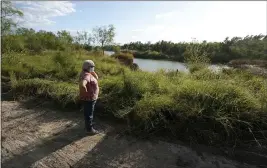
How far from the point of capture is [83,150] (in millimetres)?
3729

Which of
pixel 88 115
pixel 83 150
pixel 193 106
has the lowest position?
pixel 83 150

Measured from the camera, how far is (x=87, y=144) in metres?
3.92

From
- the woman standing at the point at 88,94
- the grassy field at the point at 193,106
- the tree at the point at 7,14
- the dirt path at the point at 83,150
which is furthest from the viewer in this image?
the tree at the point at 7,14

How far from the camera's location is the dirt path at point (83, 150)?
339 cm

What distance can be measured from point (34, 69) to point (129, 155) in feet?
19.6

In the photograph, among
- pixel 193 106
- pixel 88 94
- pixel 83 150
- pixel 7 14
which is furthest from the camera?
pixel 7 14

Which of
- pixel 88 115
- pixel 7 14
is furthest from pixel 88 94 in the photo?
pixel 7 14

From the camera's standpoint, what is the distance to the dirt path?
11.1ft

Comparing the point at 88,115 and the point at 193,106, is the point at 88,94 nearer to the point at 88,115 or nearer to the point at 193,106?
the point at 88,115

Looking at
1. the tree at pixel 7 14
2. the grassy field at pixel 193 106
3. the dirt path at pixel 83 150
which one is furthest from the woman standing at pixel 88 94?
the tree at pixel 7 14

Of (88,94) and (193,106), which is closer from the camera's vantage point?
(193,106)

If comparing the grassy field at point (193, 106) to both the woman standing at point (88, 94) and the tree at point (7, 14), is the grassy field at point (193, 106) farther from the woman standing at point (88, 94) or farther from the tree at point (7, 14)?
the tree at point (7, 14)

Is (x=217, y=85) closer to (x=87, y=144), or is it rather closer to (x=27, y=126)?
(x=87, y=144)

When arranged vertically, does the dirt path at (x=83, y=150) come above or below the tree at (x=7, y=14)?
below
